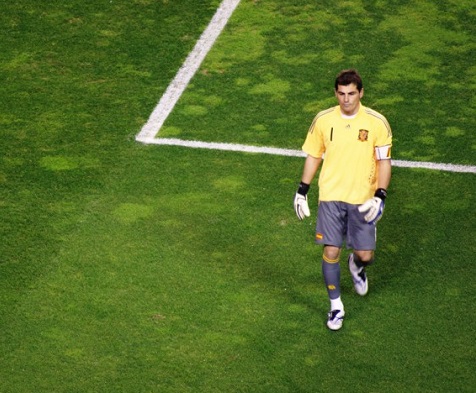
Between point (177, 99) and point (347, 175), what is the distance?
11.8ft

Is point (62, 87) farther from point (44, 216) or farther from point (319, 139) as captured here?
point (319, 139)

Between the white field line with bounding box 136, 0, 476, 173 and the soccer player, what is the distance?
82.6 inches

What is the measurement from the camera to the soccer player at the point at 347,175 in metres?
7.79

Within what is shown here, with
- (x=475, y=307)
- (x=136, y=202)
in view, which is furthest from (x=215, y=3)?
(x=475, y=307)

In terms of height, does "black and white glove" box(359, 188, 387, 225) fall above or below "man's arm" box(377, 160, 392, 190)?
below

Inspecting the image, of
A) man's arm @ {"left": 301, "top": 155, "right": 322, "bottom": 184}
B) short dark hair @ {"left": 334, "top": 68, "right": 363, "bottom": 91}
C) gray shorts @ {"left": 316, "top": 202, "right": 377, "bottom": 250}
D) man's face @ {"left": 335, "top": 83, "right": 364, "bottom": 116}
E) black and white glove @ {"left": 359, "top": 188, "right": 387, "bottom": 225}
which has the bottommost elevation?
gray shorts @ {"left": 316, "top": 202, "right": 377, "bottom": 250}

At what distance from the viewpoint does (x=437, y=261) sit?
875 centimetres

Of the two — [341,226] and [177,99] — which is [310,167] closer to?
[341,226]

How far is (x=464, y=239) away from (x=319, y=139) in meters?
1.72

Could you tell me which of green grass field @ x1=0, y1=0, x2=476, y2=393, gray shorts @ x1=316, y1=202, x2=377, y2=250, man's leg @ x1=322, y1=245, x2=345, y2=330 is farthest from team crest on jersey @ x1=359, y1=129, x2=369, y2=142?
green grass field @ x1=0, y1=0, x2=476, y2=393

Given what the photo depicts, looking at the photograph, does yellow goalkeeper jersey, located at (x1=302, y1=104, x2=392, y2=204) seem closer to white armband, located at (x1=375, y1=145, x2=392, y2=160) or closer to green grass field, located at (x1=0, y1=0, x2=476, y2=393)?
white armband, located at (x1=375, y1=145, x2=392, y2=160)

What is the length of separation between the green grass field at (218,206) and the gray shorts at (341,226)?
0.55 metres

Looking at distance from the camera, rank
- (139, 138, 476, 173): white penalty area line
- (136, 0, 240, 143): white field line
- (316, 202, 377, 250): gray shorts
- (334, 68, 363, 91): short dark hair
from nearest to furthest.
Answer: (334, 68, 363, 91): short dark hair
(316, 202, 377, 250): gray shorts
(139, 138, 476, 173): white penalty area line
(136, 0, 240, 143): white field line

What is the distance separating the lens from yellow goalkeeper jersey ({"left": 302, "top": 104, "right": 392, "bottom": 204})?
7.80 m
